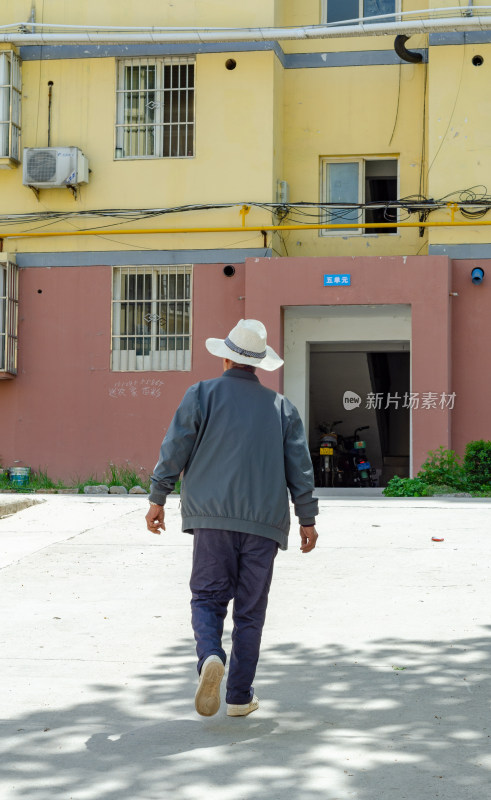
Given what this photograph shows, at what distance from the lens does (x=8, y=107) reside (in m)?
19.1

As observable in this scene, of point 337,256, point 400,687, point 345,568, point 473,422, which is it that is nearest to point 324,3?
point 337,256

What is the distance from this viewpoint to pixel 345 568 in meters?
9.13

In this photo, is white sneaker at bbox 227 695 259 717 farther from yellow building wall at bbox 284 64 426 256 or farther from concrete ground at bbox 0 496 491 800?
yellow building wall at bbox 284 64 426 256

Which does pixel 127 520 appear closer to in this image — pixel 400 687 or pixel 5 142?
pixel 400 687

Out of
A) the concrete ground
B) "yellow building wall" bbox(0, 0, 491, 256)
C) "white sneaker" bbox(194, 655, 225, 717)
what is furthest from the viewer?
"yellow building wall" bbox(0, 0, 491, 256)

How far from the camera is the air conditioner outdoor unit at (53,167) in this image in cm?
1859

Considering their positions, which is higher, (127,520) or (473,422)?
(473,422)

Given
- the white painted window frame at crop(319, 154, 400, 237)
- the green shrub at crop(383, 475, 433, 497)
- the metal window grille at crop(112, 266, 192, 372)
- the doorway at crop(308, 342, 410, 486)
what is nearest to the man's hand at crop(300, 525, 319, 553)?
the green shrub at crop(383, 475, 433, 497)

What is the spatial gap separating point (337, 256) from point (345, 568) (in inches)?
398

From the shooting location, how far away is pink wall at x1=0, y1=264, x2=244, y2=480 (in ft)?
61.1

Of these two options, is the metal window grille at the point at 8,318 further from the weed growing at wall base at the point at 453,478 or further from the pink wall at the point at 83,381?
the weed growing at wall base at the point at 453,478

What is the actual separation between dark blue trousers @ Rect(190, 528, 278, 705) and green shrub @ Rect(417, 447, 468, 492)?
11.4m

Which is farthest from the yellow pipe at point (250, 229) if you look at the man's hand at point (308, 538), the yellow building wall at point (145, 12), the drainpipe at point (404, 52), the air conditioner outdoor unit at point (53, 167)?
the man's hand at point (308, 538)
